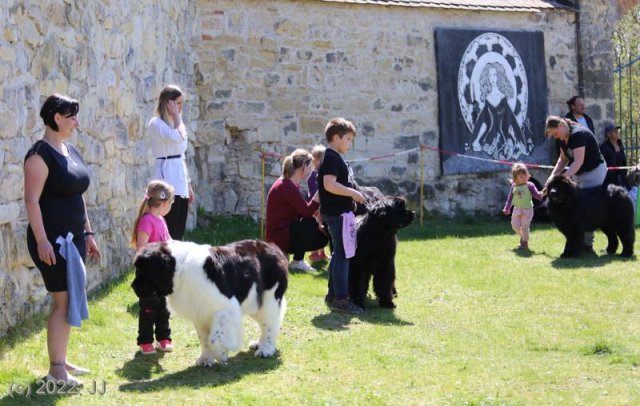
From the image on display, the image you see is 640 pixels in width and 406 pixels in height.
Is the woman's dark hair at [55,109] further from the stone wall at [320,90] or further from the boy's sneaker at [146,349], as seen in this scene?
the stone wall at [320,90]

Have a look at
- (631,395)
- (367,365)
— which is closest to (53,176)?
(367,365)

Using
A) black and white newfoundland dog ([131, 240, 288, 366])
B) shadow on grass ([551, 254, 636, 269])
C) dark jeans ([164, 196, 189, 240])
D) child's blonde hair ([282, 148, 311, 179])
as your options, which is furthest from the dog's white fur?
shadow on grass ([551, 254, 636, 269])

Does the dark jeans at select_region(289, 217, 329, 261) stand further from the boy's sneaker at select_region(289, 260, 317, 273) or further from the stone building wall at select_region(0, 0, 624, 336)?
the stone building wall at select_region(0, 0, 624, 336)

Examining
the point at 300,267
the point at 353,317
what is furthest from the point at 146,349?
the point at 300,267

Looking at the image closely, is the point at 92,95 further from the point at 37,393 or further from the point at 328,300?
the point at 37,393

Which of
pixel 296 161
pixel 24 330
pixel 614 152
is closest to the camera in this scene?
pixel 24 330

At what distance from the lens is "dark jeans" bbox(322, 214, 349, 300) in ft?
28.5

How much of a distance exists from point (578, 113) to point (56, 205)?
11866 mm

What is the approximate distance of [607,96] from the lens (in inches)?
693

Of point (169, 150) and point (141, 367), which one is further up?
point (169, 150)

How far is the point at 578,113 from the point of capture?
1616cm

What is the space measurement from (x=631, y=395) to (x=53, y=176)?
12.4ft

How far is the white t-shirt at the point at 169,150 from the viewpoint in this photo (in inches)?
340

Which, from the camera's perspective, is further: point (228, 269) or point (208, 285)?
point (228, 269)
